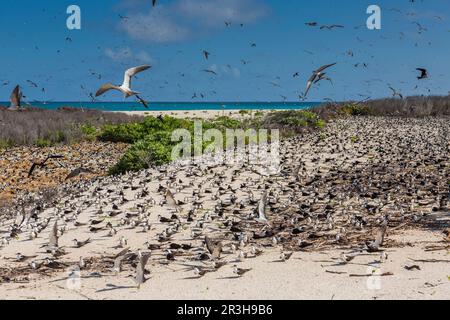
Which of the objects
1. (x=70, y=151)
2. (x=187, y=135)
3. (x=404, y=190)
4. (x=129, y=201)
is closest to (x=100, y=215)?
(x=129, y=201)

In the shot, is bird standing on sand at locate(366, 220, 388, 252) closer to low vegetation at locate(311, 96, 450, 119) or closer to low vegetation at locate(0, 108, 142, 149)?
low vegetation at locate(0, 108, 142, 149)

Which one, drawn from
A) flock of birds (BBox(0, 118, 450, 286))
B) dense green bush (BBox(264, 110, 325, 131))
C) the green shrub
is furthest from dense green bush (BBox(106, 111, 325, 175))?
the green shrub

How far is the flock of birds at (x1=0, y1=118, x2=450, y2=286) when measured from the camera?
5.40 meters

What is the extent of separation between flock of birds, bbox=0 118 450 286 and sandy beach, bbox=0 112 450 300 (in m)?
0.02

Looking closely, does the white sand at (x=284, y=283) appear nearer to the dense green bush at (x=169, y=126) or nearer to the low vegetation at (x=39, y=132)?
the dense green bush at (x=169, y=126)

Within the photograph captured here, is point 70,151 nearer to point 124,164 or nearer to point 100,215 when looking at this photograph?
point 124,164

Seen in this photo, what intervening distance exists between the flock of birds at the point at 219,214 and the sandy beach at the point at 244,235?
0.02 m

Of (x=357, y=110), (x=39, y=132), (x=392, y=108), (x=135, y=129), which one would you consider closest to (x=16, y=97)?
(x=135, y=129)

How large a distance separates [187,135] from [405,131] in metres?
7.46

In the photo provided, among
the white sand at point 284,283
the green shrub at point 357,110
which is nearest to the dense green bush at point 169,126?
the green shrub at point 357,110

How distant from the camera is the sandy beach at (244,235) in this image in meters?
4.46

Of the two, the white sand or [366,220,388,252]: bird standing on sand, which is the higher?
[366,220,388,252]: bird standing on sand
